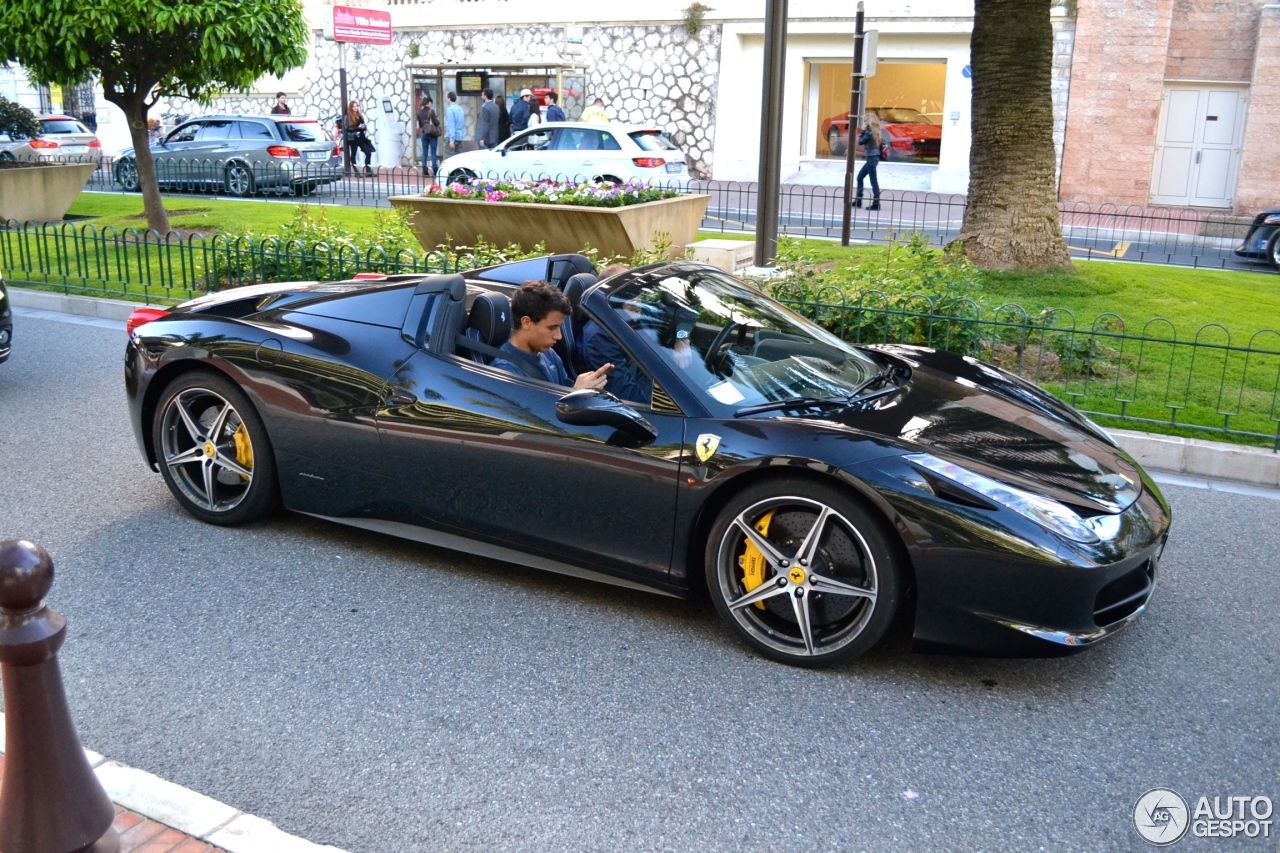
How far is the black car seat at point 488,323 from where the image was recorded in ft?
16.3

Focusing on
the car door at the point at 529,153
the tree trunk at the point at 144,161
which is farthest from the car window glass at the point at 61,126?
the tree trunk at the point at 144,161

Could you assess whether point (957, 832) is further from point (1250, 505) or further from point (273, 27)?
point (273, 27)

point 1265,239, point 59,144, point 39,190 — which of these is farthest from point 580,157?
point 59,144

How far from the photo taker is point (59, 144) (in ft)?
89.8

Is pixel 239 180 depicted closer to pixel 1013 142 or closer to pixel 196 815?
pixel 1013 142

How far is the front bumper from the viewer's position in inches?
150

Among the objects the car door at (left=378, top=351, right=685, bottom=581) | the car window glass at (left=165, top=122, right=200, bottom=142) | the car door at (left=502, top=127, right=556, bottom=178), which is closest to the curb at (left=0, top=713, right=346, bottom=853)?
the car door at (left=378, top=351, right=685, bottom=581)

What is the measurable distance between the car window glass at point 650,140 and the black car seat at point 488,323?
1603cm

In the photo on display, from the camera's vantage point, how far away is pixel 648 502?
434 cm

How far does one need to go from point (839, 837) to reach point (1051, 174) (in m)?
9.30

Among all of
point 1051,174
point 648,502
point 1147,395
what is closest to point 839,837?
point 648,502

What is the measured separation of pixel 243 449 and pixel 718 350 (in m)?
2.27

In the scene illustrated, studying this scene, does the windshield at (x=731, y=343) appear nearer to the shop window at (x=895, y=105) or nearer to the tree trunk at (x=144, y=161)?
the tree trunk at (x=144, y=161)

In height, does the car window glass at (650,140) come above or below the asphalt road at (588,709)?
above
